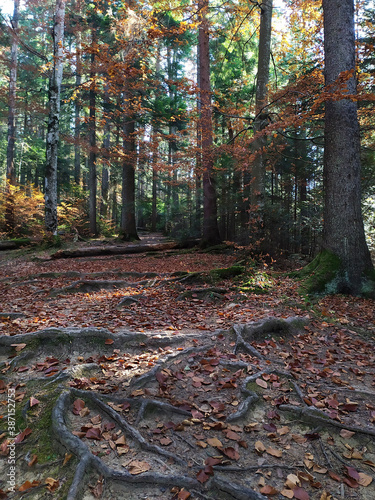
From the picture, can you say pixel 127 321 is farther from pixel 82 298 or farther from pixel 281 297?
pixel 281 297

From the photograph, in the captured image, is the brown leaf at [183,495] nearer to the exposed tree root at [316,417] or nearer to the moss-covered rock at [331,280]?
the exposed tree root at [316,417]

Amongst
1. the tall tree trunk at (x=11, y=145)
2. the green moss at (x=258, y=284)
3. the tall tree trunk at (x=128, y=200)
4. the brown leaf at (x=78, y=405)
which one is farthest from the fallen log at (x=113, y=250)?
the brown leaf at (x=78, y=405)

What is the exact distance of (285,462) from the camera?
2.41m

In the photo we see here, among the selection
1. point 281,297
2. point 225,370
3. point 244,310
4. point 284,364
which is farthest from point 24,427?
point 281,297

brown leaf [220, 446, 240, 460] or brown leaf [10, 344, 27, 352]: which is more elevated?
brown leaf [10, 344, 27, 352]

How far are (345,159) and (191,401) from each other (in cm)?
561

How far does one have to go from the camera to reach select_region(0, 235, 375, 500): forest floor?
2174 millimetres

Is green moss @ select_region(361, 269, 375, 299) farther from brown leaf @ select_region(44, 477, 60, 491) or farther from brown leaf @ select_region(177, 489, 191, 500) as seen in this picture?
brown leaf @ select_region(44, 477, 60, 491)

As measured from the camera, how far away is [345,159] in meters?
5.93

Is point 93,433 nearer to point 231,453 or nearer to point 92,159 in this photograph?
point 231,453

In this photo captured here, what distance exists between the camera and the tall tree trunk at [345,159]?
19.2ft

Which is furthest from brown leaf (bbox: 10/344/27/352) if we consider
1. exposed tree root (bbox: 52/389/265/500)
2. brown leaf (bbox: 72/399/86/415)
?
exposed tree root (bbox: 52/389/265/500)

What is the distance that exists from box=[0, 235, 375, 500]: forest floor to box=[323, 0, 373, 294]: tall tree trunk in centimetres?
85

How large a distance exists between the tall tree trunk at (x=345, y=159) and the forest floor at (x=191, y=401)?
85 centimetres
